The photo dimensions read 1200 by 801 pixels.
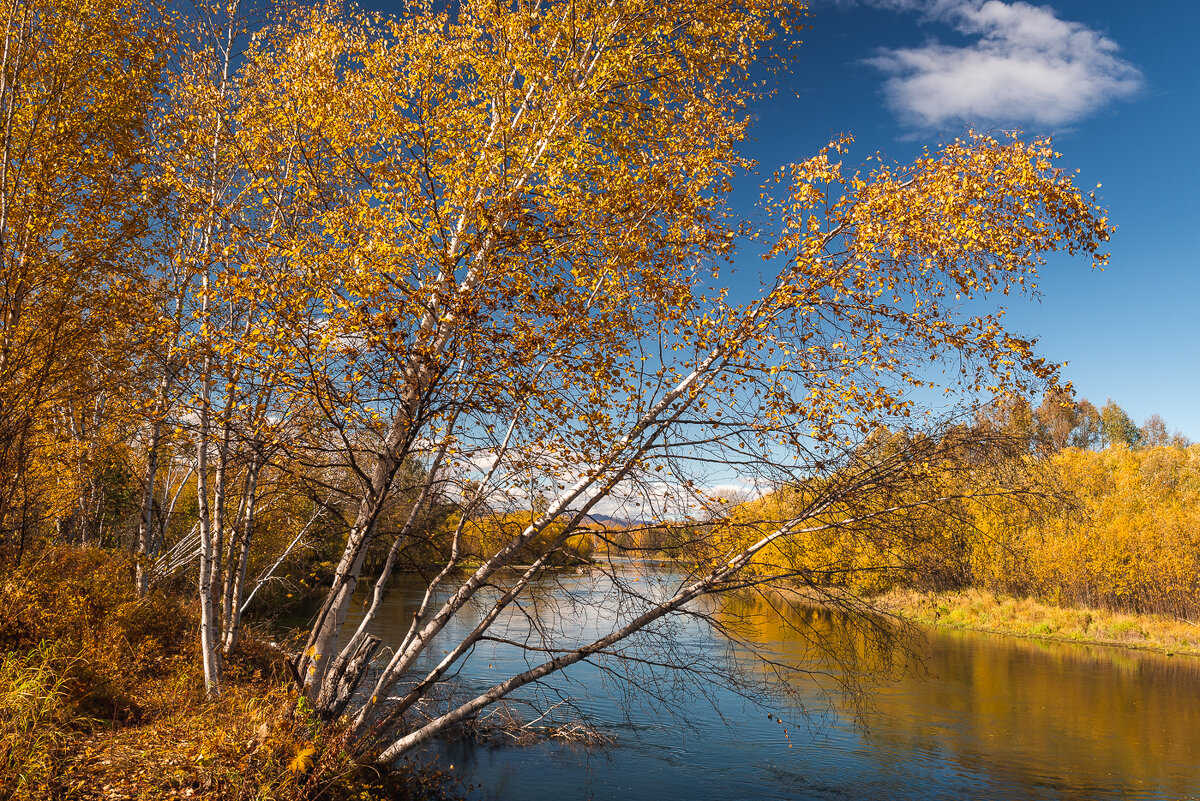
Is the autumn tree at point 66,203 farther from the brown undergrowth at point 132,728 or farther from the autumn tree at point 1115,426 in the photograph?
the autumn tree at point 1115,426

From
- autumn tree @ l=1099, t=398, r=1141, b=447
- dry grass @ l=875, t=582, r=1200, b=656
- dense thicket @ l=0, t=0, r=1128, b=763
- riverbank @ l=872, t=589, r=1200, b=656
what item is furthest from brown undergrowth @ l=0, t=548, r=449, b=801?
autumn tree @ l=1099, t=398, r=1141, b=447

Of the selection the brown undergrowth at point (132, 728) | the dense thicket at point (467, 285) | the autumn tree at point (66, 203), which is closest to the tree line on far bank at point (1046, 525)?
the dense thicket at point (467, 285)

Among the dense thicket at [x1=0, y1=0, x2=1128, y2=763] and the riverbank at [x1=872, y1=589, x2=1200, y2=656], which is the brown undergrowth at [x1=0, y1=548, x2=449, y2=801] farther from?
the riverbank at [x1=872, y1=589, x2=1200, y2=656]

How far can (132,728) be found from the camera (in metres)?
6.46

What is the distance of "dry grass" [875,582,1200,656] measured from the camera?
2567cm

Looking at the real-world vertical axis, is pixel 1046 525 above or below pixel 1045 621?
above

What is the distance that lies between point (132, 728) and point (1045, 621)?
3226 cm

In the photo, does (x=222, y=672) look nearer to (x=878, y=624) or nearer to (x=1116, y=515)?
(x=878, y=624)

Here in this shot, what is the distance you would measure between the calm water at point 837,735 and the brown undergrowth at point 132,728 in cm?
232

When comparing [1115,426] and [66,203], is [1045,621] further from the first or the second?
[1115,426]

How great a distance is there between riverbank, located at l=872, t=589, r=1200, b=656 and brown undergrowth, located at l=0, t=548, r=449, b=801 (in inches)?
825

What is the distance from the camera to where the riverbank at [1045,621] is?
25.6 metres

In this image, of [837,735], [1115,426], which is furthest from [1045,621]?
[1115,426]

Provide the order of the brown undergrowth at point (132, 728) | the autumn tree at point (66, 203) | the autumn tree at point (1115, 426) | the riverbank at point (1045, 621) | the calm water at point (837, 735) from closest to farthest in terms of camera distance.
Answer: the brown undergrowth at point (132, 728) → the autumn tree at point (66, 203) → the calm water at point (837, 735) → the riverbank at point (1045, 621) → the autumn tree at point (1115, 426)
